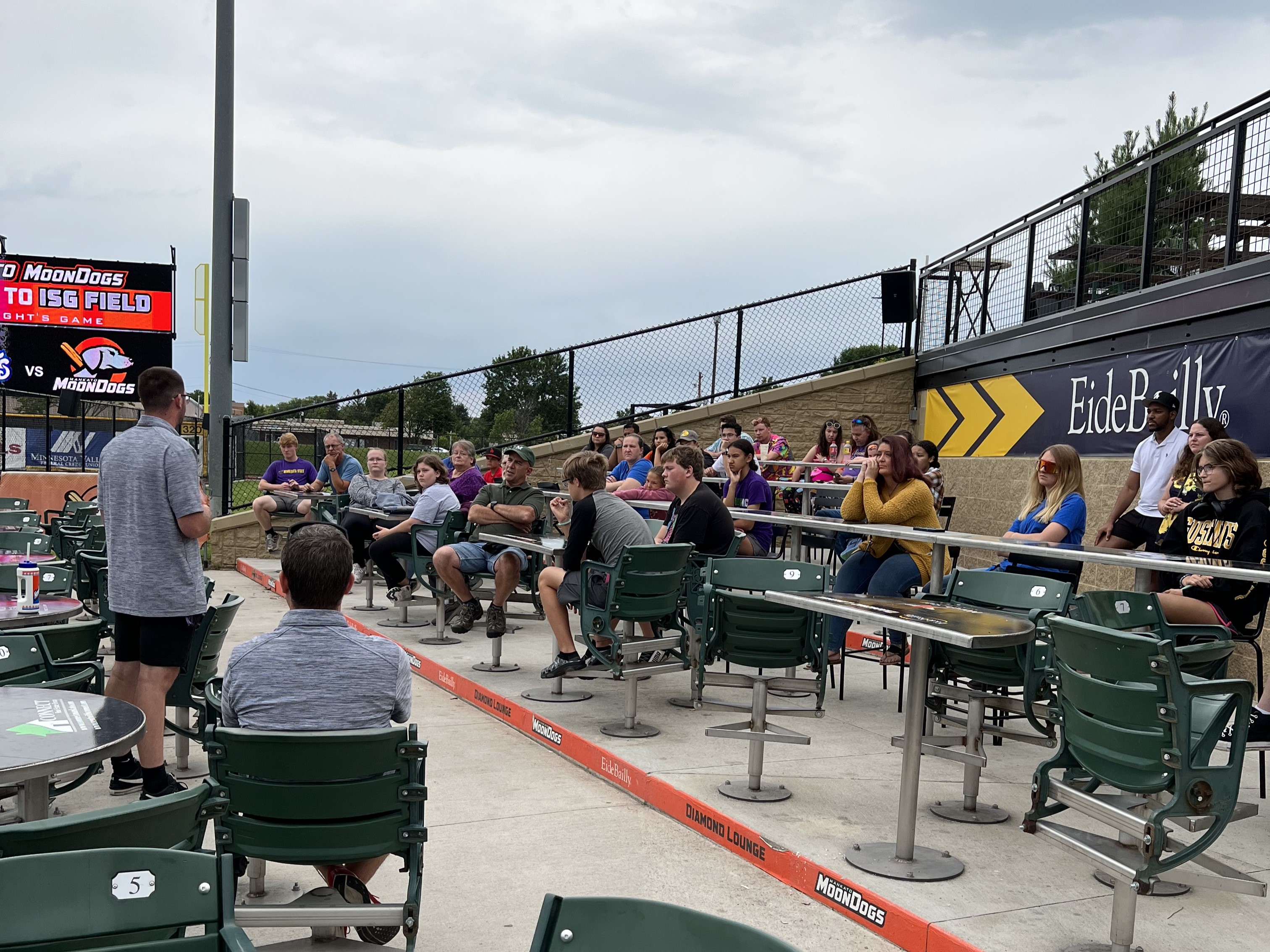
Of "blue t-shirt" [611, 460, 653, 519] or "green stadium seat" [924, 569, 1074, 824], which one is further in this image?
"blue t-shirt" [611, 460, 653, 519]

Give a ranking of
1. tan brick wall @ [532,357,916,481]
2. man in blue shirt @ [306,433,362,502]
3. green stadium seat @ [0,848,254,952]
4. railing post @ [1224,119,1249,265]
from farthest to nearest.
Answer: tan brick wall @ [532,357,916,481] < man in blue shirt @ [306,433,362,502] < railing post @ [1224,119,1249,265] < green stadium seat @ [0,848,254,952]

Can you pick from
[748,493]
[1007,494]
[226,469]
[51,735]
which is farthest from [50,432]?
[51,735]

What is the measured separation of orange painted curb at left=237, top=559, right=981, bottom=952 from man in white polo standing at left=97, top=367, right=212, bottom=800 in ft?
3.09

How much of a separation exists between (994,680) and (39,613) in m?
4.39

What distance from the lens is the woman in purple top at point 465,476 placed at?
9.96 m

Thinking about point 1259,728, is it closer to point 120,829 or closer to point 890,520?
point 890,520

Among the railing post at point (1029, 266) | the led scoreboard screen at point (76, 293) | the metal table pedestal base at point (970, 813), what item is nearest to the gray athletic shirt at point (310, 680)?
the metal table pedestal base at point (970, 813)

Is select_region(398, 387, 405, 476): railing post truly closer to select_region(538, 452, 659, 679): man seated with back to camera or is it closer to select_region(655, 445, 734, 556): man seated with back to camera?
select_region(655, 445, 734, 556): man seated with back to camera

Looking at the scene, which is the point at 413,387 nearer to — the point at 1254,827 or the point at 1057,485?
the point at 1057,485

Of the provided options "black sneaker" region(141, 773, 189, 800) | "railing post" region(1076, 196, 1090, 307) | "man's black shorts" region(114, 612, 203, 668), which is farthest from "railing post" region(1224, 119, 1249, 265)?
"black sneaker" region(141, 773, 189, 800)

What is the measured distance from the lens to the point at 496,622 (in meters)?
7.49

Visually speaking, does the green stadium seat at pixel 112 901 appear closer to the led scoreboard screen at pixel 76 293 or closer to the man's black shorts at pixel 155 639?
the man's black shorts at pixel 155 639

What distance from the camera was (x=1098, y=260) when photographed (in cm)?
1092

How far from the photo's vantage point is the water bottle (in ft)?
15.6
